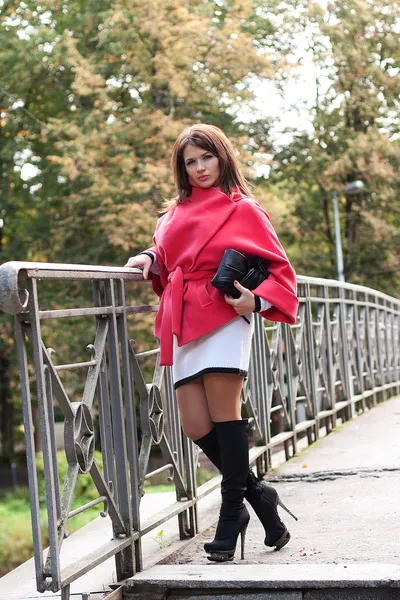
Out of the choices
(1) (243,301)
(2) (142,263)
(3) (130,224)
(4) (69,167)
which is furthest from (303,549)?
(4) (69,167)

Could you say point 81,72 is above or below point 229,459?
above

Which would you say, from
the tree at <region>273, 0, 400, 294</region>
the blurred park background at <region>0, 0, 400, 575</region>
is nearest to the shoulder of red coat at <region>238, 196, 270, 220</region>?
the blurred park background at <region>0, 0, 400, 575</region>

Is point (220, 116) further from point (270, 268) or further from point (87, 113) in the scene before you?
point (270, 268)

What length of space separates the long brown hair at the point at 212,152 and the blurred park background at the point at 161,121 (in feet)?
32.4

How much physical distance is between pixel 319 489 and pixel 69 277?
2738 mm

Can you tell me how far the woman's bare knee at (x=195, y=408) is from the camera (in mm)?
3859

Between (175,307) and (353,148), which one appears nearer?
(175,307)

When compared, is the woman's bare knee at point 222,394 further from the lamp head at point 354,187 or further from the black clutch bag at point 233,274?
the lamp head at point 354,187

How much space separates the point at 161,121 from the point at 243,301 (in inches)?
658

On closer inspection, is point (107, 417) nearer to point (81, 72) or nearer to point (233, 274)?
point (233, 274)

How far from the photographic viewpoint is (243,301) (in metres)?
3.68

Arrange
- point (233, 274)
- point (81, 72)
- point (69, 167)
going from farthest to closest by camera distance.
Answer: point (69, 167) → point (81, 72) → point (233, 274)

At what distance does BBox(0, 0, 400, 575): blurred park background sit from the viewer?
20094mm

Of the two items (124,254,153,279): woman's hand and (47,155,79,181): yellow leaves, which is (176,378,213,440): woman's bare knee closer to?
(124,254,153,279): woman's hand
